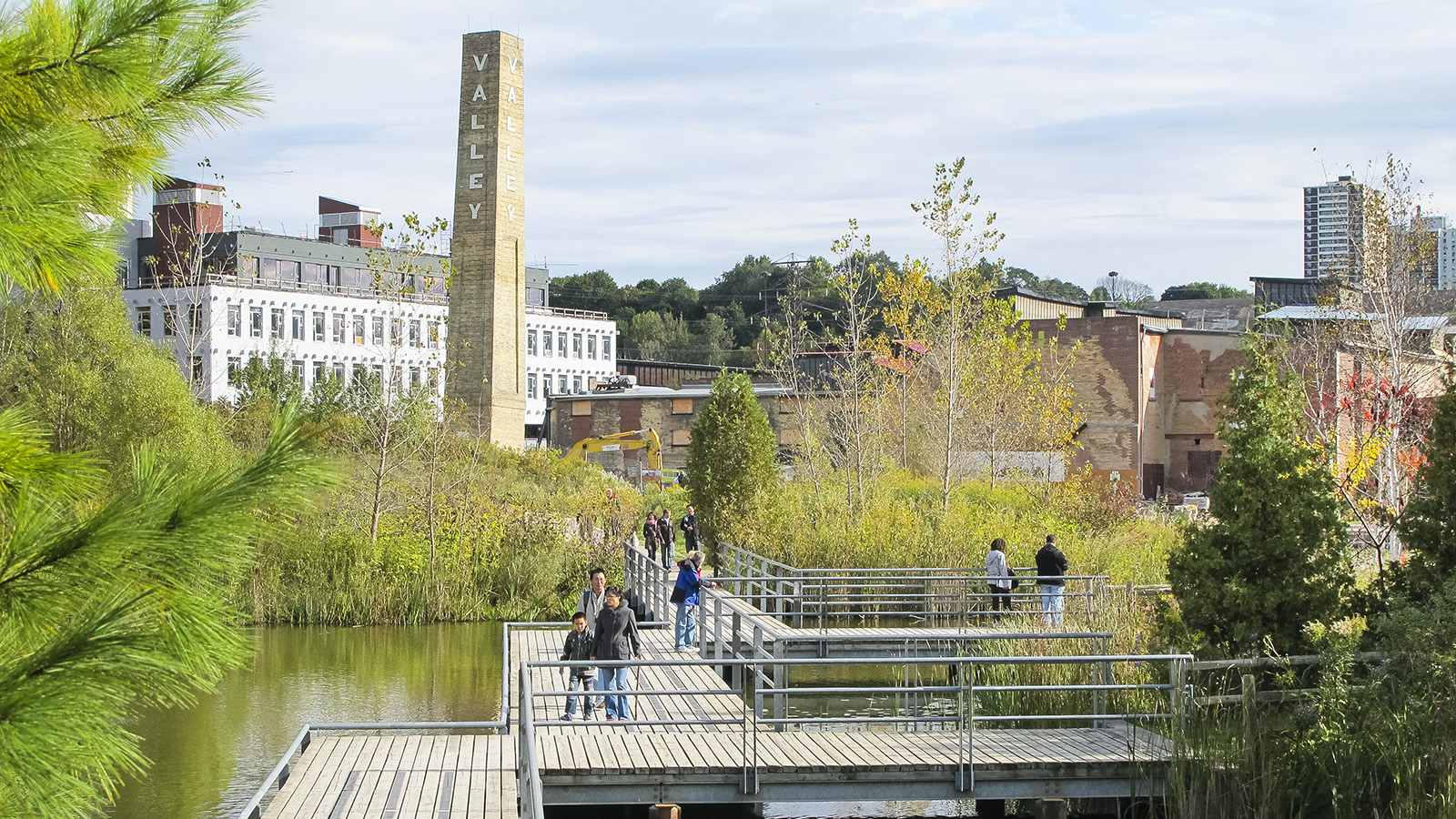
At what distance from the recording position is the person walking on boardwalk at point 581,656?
1382 cm

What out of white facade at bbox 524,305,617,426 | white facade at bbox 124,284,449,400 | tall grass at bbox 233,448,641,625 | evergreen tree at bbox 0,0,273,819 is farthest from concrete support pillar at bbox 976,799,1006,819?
white facade at bbox 524,305,617,426

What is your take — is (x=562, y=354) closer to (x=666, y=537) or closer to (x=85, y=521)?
(x=666, y=537)

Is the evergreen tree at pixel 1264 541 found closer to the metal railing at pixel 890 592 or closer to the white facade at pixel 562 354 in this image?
the metal railing at pixel 890 592

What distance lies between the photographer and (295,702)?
1898cm

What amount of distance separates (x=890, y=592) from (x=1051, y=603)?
3806mm

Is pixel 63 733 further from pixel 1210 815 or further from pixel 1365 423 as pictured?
pixel 1365 423

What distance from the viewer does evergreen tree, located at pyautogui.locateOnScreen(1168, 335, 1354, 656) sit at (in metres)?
12.7

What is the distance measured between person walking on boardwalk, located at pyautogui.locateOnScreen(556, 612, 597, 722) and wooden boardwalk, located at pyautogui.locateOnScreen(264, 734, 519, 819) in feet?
3.56

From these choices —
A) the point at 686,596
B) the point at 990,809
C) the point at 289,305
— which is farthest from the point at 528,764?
the point at 289,305

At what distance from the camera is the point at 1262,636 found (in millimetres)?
12750

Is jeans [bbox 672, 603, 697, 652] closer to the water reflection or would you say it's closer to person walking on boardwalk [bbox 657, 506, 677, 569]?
the water reflection

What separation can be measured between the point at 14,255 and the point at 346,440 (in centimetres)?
2725

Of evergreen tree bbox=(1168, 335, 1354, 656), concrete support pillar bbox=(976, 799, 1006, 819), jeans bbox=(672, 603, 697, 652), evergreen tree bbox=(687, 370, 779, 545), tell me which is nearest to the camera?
evergreen tree bbox=(1168, 335, 1354, 656)

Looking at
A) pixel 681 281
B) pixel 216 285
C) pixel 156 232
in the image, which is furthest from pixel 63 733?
pixel 681 281
